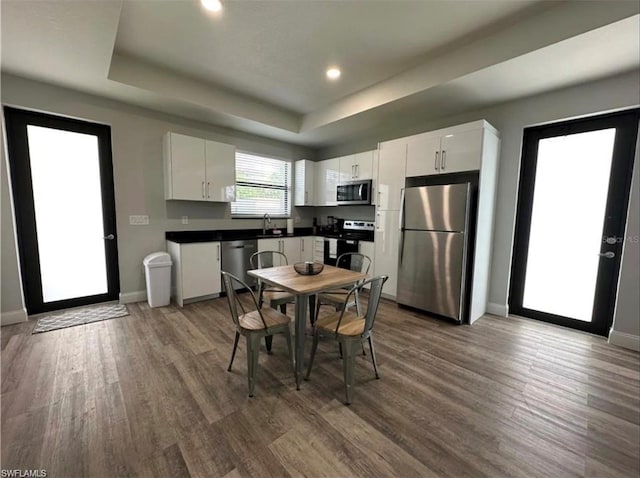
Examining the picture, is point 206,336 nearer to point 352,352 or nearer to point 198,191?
point 352,352

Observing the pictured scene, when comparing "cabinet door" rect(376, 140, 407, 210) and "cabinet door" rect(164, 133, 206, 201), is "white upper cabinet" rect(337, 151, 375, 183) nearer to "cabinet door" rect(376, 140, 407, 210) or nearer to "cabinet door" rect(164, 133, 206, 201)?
"cabinet door" rect(376, 140, 407, 210)

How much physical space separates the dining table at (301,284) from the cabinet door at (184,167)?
214 centimetres

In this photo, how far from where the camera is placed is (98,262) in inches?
139

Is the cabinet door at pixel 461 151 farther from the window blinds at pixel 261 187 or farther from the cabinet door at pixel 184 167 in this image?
the cabinet door at pixel 184 167

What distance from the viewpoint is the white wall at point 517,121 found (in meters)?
2.58

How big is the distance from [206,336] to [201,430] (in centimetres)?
130

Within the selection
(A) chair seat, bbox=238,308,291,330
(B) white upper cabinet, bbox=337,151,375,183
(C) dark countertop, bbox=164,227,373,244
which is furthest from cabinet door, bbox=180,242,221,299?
(B) white upper cabinet, bbox=337,151,375,183

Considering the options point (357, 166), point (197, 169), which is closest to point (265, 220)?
point (197, 169)

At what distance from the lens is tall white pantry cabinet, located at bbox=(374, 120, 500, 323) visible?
3.02 meters

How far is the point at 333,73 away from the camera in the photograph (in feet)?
10.3

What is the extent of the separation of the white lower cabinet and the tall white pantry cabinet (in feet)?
7.97

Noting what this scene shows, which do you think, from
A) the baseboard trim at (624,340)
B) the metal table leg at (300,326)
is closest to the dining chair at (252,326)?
Answer: the metal table leg at (300,326)

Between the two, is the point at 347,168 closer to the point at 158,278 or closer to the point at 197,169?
the point at 197,169

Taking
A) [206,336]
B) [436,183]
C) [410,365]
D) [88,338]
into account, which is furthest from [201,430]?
[436,183]
